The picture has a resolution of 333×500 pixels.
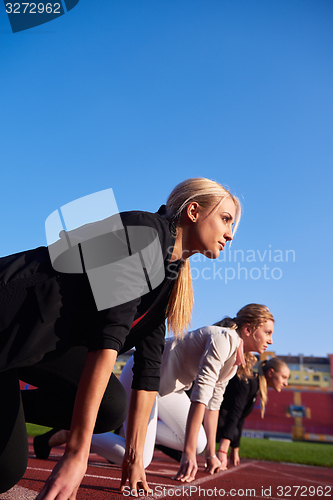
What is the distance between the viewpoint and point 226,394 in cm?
615

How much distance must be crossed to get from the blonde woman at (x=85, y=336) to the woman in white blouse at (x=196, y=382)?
126cm

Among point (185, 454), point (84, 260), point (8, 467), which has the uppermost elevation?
point (84, 260)

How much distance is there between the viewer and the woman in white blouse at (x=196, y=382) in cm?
360

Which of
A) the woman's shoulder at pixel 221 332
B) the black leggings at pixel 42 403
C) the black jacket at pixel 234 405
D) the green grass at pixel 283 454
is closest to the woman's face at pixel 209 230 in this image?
the black leggings at pixel 42 403

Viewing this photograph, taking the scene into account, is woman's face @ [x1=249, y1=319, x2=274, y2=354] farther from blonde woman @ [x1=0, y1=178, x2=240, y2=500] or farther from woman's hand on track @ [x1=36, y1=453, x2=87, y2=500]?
woman's hand on track @ [x1=36, y1=453, x2=87, y2=500]

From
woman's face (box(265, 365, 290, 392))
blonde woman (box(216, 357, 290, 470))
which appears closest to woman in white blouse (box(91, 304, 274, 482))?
blonde woman (box(216, 357, 290, 470))

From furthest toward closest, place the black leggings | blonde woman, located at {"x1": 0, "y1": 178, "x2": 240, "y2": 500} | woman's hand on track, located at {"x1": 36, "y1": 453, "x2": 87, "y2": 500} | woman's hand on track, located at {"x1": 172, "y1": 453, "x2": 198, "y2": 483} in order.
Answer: woman's hand on track, located at {"x1": 172, "y1": 453, "x2": 198, "y2": 483}, the black leggings, blonde woman, located at {"x1": 0, "y1": 178, "x2": 240, "y2": 500}, woman's hand on track, located at {"x1": 36, "y1": 453, "x2": 87, "y2": 500}

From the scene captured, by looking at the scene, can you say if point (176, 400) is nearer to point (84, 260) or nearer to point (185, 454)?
point (185, 454)

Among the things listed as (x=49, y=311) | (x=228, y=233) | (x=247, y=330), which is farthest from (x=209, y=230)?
(x=247, y=330)

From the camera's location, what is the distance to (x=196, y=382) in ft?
12.3

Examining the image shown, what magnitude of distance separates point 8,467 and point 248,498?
2011 mm

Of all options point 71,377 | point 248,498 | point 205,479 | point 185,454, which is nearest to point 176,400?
point 205,479

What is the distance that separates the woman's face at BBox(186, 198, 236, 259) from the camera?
2264mm

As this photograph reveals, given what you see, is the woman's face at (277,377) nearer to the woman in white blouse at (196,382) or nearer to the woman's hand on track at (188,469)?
the woman in white blouse at (196,382)
